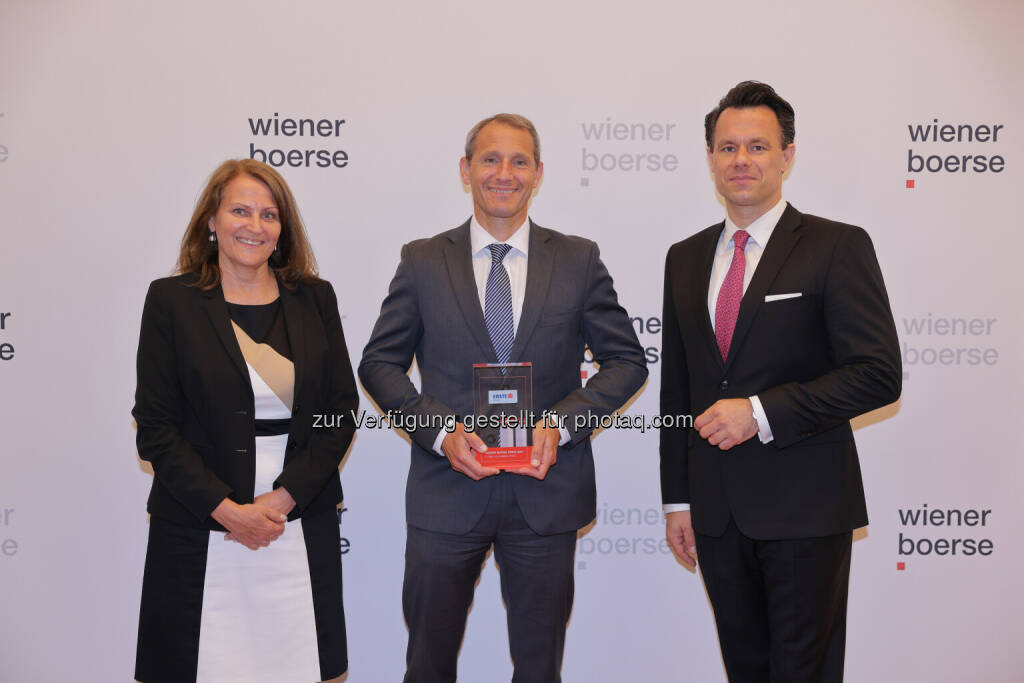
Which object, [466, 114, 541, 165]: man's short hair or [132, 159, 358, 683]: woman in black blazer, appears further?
[466, 114, 541, 165]: man's short hair

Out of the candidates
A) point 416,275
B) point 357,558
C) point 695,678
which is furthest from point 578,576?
point 416,275

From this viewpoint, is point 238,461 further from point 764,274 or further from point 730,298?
point 764,274

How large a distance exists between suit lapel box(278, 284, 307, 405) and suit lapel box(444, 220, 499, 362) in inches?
21.9

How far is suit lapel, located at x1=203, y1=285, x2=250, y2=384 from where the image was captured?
2559 mm

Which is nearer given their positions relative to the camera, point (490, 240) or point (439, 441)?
point (439, 441)

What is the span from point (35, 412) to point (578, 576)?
2764mm

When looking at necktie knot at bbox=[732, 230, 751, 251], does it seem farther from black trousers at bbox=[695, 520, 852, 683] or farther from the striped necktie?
black trousers at bbox=[695, 520, 852, 683]

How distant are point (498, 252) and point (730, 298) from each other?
2.70 ft

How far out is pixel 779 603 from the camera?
2.45 m

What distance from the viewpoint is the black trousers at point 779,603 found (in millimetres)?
2414

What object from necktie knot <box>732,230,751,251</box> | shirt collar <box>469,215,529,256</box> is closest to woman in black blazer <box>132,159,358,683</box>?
shirt collar <box>469,215,529,256</box>

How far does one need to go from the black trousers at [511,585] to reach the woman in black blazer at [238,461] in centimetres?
31

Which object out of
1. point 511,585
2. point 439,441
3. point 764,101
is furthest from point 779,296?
point 511,585

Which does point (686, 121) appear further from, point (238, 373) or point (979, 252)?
point (238, 373)
